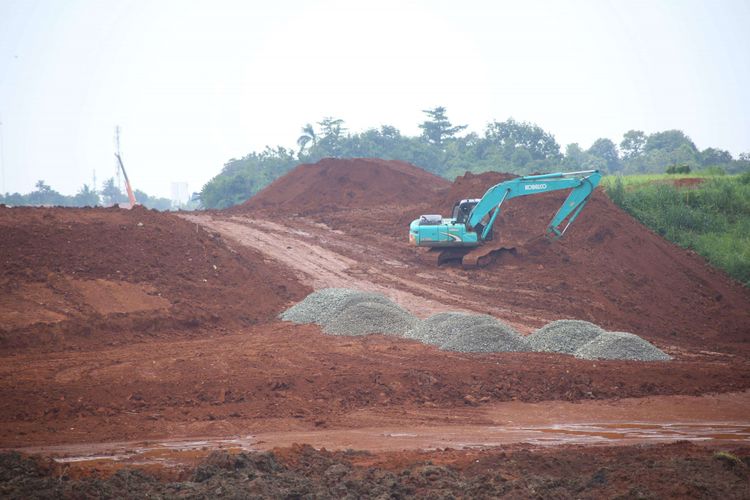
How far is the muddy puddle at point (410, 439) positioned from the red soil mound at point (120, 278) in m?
6.99

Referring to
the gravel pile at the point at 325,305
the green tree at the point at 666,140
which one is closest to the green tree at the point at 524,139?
the green tree at the point at 666,140

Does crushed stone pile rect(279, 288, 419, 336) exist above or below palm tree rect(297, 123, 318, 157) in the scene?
below

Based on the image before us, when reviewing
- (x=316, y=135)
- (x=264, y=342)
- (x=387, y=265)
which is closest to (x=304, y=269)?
(x=387, y=265)

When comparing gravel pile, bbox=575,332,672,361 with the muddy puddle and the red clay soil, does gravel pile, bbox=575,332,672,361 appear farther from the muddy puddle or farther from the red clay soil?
the muddy puddle

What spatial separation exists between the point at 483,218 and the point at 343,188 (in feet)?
41.2

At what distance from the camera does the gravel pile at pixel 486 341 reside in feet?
52.2

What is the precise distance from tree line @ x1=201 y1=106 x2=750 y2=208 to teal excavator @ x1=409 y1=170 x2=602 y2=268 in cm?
2519

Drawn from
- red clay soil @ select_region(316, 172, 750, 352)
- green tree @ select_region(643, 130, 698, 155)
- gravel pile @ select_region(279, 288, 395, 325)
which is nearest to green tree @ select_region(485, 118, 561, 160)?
green tree @ select_region(643, 130, 698, 155)

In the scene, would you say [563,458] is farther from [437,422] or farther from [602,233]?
[602,233]

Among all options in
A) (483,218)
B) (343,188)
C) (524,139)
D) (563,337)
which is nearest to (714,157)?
(524,139)

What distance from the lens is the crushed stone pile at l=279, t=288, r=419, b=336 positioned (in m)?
17.5

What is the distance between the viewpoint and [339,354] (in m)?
15.6

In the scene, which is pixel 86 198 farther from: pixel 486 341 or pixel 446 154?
pixel 486 341

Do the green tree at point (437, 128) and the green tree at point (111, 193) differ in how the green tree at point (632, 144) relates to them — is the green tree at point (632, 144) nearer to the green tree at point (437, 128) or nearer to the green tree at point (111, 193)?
the green tree at point (437, 128)
